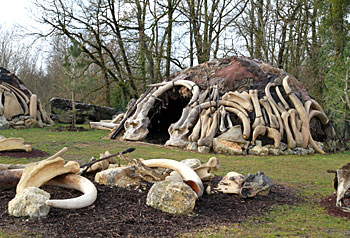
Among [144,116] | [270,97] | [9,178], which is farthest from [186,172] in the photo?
[144,116]

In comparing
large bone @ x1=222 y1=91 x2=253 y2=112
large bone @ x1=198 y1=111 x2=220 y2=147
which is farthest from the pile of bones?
large bone @ x1=222 y1=91 x2=253 y2=112

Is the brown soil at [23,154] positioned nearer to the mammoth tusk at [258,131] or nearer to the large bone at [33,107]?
the mammoth tusk at [258,131]

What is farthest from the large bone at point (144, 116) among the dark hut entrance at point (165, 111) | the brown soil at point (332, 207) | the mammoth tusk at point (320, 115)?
the brown soil at point (332, 207)

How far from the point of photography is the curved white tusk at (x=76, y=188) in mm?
3596

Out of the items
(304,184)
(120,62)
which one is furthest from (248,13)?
(304,184)

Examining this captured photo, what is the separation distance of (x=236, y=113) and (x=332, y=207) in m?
6.72

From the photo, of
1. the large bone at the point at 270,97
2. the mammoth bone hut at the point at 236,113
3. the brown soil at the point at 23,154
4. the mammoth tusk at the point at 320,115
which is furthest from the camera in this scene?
the mammoth tusk at the point at 320,115

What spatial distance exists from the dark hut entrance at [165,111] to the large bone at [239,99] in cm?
177

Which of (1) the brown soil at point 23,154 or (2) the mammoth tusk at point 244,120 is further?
(2) the mammoth tusk at point 244,120

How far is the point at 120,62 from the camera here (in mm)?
25906

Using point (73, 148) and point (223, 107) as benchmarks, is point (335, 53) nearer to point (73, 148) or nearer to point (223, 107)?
point (223, 107)

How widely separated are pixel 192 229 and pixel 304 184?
353cm

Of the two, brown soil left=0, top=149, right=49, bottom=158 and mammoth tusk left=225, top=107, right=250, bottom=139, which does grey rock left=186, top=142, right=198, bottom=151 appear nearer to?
mammoth tusk left=225, top=107, right=250, bottom=139

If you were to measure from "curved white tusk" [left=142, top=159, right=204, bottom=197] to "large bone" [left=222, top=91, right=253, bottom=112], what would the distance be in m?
6.73
